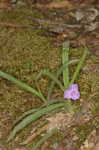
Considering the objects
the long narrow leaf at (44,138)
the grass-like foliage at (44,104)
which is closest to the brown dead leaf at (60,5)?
the grass-like foliage at (44,104)

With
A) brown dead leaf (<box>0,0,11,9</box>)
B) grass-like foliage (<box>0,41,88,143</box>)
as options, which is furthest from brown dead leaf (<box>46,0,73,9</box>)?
grass-like foliage (<box>0,41,88,143</box>)

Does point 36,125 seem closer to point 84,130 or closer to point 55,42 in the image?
point 84,130

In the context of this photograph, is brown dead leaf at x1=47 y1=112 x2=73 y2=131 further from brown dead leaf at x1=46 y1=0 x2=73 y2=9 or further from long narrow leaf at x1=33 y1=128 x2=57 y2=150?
brown dead leaf at x1=46 y1=0 x2=73 y2=9

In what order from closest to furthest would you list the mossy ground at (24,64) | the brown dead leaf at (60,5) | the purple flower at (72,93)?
the purple flower at (72,93) → the mossy ground at (24,64) → the brown dead leaf at (60,5)

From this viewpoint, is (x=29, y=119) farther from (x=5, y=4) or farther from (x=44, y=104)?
(x=5, y=4)

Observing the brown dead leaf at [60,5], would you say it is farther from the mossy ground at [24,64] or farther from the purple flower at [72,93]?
the purple flower at [72,93]

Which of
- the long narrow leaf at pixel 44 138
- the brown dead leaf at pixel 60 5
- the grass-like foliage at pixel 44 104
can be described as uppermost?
the brown dead leaf at pixel 60 5

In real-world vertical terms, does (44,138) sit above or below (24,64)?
below

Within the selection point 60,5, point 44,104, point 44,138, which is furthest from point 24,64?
point 60,5
